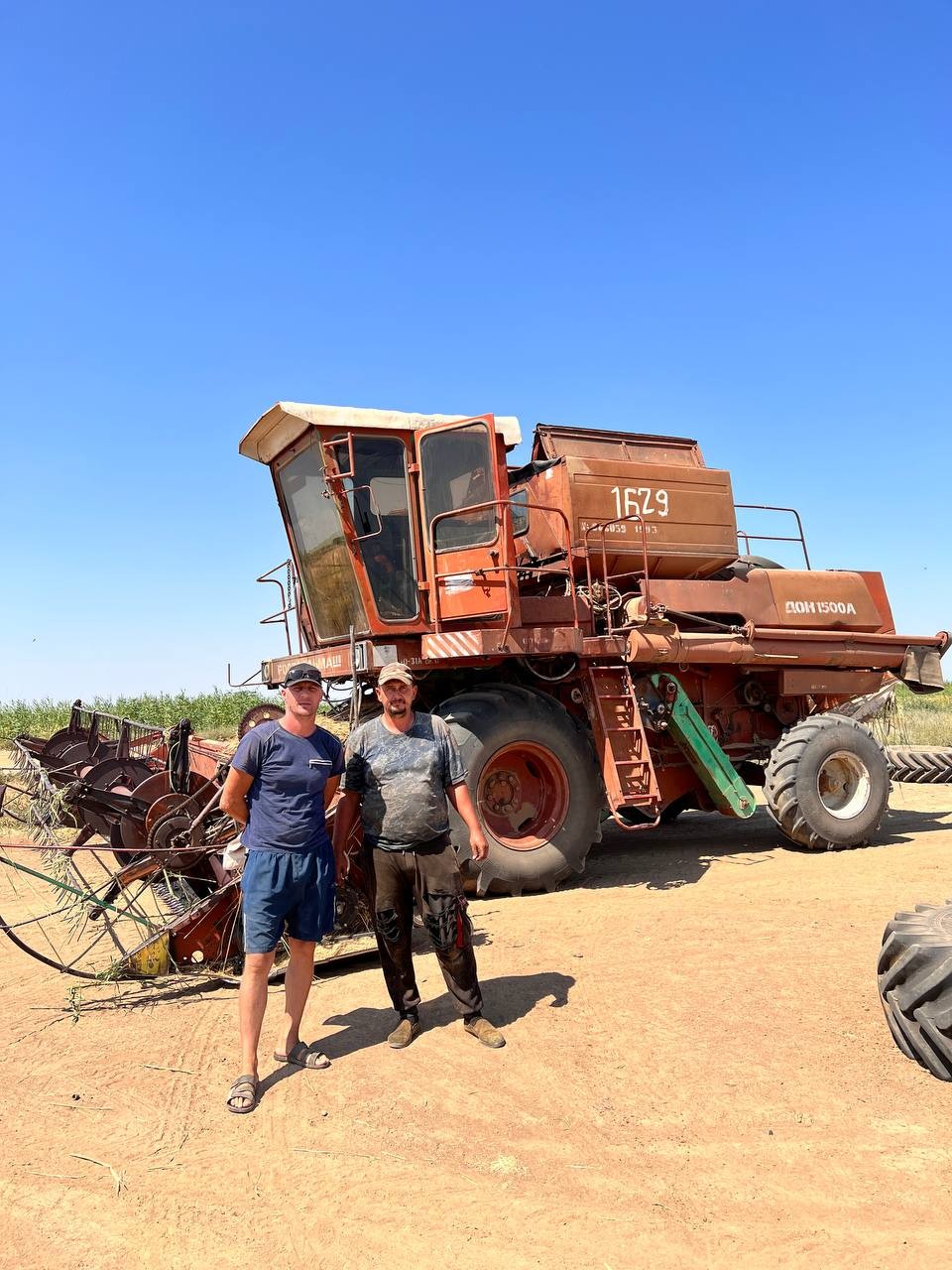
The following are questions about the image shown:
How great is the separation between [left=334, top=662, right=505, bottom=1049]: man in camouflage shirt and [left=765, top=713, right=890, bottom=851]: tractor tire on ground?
482 cm

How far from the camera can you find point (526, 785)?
7566mm

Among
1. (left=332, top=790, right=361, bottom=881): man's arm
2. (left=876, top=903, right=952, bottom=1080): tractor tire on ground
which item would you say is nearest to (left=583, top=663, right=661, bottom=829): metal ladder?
Answer: (left=332, top=790, right=361, bottom=881): man's arm

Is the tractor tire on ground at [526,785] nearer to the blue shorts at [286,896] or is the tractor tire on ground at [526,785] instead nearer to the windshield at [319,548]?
the windshield at [319,548]

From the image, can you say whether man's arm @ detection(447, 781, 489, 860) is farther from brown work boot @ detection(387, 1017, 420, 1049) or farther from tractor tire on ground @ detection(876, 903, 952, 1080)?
tractor tire on ground @ detection(876, 903, 952, 1080)

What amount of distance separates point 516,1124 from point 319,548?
5.38 m

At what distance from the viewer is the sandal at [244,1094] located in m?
3.50

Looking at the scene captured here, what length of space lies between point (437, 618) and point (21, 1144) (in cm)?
462

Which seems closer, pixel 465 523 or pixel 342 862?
pixel 342 862

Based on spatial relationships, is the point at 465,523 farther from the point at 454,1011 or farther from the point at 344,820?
the point at 454,1011

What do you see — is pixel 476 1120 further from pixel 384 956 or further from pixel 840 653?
pixel 840 653

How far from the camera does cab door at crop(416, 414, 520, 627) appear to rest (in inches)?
278

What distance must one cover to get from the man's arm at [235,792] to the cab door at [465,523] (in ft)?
11.1

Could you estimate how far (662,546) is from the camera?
27.8 ft

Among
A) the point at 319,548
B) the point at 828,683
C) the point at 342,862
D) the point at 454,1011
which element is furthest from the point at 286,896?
the point at 828,683
